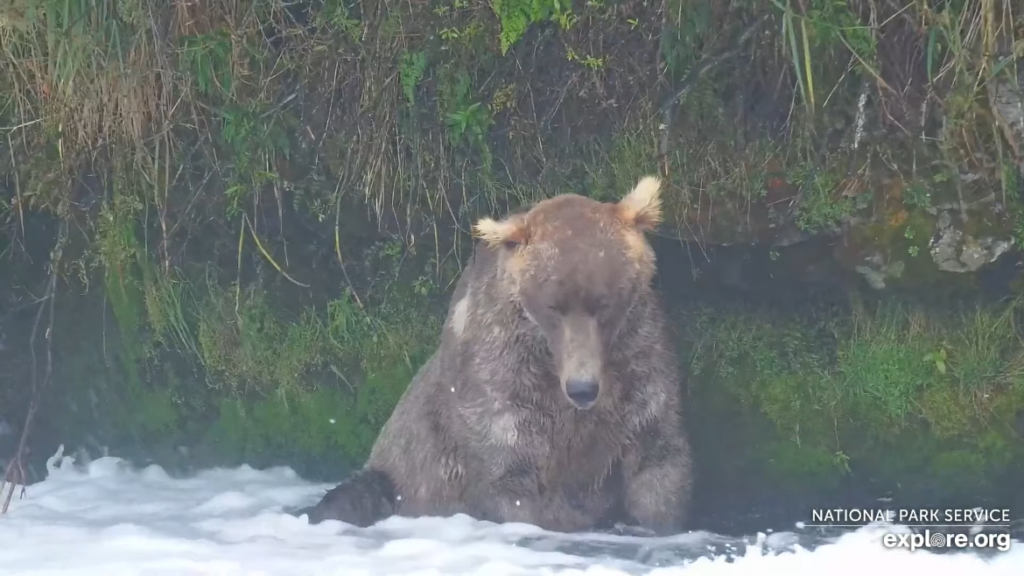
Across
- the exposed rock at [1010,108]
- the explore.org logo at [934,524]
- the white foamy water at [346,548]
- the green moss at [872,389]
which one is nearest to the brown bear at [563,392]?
the white foamy water at [346,548]

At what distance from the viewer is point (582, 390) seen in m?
4.01

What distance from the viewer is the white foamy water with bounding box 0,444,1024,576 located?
12.7 ft

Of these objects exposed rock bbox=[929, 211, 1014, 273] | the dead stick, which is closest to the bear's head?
exposed rock bbox=[929, 211, 1014, 273]

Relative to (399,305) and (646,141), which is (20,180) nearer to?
(399,305)

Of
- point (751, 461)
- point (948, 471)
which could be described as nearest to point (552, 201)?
point (751, 461)

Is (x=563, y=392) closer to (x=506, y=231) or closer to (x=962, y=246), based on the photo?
(x=506, y=231)

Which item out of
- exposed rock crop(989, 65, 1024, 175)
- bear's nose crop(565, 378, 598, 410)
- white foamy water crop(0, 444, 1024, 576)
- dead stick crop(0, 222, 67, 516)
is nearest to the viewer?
white foamy water crop(0, 444, 1024, 576)

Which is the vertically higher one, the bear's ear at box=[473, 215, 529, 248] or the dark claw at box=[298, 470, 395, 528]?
the bear's ear at box=[473, 215, 529, 248]

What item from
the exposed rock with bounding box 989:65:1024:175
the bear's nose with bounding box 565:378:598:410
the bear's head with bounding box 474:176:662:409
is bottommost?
the bear's nose with bounding box 565:378:598:410

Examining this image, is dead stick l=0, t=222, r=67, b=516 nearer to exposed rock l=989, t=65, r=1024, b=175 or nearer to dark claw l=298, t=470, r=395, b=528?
Result: dark claw l=298, t=470, r=395, b=528

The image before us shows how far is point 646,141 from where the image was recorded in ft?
16.1

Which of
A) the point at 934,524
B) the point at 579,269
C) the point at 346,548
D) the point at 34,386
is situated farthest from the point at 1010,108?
the point at 34,386

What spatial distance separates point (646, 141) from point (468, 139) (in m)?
0.73

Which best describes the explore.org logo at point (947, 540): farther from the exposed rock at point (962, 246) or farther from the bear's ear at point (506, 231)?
the bear's ear at point (506, 231)
